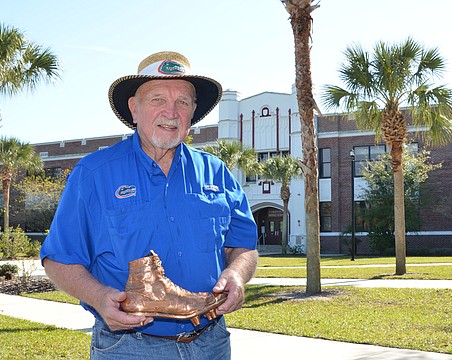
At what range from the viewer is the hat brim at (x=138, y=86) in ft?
9.39

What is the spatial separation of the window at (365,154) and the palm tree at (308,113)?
26.9 meters

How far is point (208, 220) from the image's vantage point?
8.75 feet

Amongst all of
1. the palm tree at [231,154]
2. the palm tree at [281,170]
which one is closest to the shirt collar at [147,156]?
the palm tree at [231,154]

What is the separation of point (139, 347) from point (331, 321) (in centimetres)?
732

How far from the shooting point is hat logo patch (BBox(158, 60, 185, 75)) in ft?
9.16

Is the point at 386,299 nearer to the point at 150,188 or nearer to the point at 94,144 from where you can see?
the point at 150,188

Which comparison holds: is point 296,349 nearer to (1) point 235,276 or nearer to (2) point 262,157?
(1) point 235,276

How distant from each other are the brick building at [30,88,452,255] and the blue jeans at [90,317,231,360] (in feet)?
118

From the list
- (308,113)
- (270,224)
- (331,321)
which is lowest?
(331,321)

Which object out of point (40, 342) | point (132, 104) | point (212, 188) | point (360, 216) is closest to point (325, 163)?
point (360, 216)

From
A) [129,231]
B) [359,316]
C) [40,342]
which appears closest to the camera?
[129,231]

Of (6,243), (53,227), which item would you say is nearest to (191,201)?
(53,227)

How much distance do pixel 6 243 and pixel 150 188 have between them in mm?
28854

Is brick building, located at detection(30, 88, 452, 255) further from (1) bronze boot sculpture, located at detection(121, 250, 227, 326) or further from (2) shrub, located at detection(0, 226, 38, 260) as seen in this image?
(1) bronze boot sculpture, located at detection(121, 250, 227, 326)
